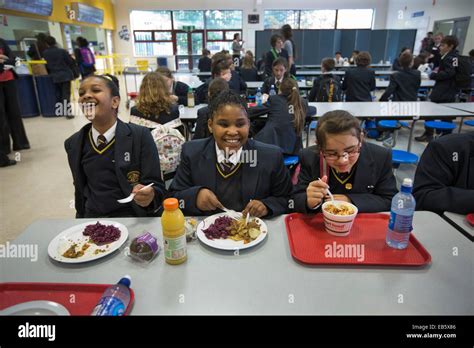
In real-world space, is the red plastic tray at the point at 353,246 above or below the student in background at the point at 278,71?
below

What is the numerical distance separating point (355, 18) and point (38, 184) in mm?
14303

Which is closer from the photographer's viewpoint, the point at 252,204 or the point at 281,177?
the point at 252,204

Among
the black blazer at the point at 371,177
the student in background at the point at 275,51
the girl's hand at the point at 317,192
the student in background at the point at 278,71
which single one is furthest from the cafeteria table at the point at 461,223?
the student in background at the point at 275,51

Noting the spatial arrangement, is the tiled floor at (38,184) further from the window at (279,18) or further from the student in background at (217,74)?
the window at (279,18)

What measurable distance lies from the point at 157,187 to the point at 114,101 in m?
0.55

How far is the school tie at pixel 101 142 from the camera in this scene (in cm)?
174

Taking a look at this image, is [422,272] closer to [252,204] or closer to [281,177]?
[252,204]

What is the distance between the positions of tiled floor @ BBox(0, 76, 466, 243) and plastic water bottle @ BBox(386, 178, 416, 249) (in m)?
2.97

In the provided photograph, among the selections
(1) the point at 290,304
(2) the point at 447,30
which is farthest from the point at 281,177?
(2) the point at 447,30

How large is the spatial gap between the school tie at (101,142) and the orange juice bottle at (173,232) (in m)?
0.88

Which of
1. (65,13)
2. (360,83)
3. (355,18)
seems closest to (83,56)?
(65,13)

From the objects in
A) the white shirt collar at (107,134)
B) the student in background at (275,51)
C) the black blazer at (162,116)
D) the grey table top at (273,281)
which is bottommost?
the grey table top at (273,281)

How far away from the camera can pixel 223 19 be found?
14078mm

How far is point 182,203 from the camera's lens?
1.51 meters
